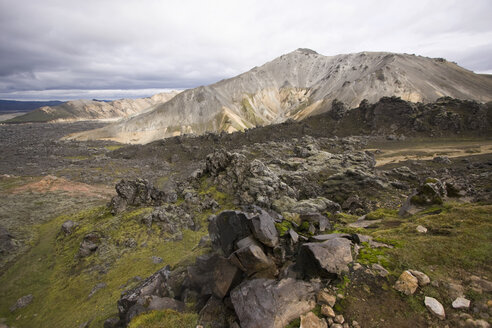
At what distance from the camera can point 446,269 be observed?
1137cm

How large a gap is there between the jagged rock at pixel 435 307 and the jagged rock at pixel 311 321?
4335 mm

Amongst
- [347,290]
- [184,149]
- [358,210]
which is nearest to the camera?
[347,290]

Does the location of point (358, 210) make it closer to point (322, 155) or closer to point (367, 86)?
point (322, 155)

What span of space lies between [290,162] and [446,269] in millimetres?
46912

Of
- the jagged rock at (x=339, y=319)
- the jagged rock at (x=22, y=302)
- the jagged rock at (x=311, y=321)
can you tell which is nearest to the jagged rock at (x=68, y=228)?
the jagged rock at (x=22, y=302)

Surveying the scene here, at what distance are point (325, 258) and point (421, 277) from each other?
14.1 ft

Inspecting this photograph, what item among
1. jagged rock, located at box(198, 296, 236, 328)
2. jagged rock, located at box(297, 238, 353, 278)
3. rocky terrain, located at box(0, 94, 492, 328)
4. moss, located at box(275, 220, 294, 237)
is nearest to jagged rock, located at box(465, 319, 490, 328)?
rocky terrain, located at box(0, 94, 492, 328)

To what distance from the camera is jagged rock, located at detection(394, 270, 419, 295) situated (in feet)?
34.8

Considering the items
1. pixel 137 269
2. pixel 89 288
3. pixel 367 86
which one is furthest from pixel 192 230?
pixel 367 86

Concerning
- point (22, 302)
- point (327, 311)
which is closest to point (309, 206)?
point (327, 311)

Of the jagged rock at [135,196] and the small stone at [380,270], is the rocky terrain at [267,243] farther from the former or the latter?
the jagged rock at [135,196]

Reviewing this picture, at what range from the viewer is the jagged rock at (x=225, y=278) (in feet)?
45.8

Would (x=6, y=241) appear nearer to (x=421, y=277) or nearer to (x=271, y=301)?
(x=271, y=301)

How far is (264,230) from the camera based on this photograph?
1549 centimetres
